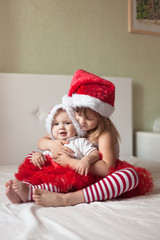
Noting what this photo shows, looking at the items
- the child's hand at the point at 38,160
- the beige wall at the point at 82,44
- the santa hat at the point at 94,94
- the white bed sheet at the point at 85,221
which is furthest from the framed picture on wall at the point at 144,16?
the white bed sheet at the point at 85,221

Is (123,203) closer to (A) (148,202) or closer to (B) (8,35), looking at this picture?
(A) (148,202)

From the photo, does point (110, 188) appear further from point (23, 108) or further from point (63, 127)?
point (23, 108)

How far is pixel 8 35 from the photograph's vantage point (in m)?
1.97

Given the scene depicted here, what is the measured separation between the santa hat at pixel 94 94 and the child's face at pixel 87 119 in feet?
0.14

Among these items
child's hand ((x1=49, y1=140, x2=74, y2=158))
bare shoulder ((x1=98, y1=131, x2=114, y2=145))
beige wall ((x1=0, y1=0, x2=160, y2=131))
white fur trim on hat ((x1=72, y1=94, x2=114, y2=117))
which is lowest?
child's hand ((x1=49, y1=140, x2=74, y2=158))

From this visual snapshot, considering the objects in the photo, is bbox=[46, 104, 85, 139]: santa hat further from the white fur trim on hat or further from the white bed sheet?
the white bed sheet

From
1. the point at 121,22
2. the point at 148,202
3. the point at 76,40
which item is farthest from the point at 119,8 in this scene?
the point at 148,202

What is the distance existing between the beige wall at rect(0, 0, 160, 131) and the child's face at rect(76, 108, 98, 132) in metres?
0.93

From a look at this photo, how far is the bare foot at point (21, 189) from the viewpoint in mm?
1004

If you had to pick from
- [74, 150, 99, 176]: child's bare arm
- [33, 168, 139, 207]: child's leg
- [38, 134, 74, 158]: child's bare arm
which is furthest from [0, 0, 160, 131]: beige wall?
[33, 168, 139, 207]: child's leg

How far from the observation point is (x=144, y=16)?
241 cm

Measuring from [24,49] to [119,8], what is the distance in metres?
0.87

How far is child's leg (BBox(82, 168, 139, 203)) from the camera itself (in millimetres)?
1036

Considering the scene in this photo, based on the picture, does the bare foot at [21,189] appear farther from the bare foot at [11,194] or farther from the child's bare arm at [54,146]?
the child's bare arm at [54,146]
